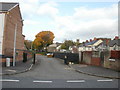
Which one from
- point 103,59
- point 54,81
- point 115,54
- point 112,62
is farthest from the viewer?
point 103,59

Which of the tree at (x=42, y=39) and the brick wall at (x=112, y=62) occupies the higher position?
the tree at (x=42, y=39)

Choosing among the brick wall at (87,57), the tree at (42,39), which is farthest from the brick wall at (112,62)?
the tree at (42,39)

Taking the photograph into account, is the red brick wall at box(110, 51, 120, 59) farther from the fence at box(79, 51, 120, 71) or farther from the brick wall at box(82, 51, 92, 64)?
the brick wall at box(82, 51, 92, 64)

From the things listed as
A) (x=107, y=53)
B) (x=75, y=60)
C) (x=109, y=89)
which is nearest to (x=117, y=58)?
(x=107, y=53)

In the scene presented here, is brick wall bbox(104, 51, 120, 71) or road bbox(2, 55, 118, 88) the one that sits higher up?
brick wall bbox(104, 51, 120, 71)

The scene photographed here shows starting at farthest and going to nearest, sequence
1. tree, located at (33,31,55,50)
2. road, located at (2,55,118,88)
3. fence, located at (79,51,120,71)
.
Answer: tree, located at (33,31,55,50), fence, located at (79,51,120,71), road, located at (2,55,118,88)

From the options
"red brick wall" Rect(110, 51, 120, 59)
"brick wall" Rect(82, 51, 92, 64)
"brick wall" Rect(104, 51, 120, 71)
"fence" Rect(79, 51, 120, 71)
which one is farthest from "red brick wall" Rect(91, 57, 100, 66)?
"red brick wall" Rect(110, 51, 120, 59)

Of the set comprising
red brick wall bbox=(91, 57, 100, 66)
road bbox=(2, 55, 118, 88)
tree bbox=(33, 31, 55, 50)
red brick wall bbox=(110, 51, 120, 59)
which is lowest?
road bbox=(2, 55, 118, 88)

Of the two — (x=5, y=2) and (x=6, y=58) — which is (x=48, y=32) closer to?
(x=5, y=2)

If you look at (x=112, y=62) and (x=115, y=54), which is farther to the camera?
(x=112, y=62)

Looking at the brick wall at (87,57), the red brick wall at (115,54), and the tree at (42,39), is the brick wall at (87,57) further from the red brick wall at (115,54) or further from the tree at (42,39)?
the tree at (42,39)

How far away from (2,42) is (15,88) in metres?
13.5

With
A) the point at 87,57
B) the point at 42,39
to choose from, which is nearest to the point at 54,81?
the point at 87,57

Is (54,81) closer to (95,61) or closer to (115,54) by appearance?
(115,54)
